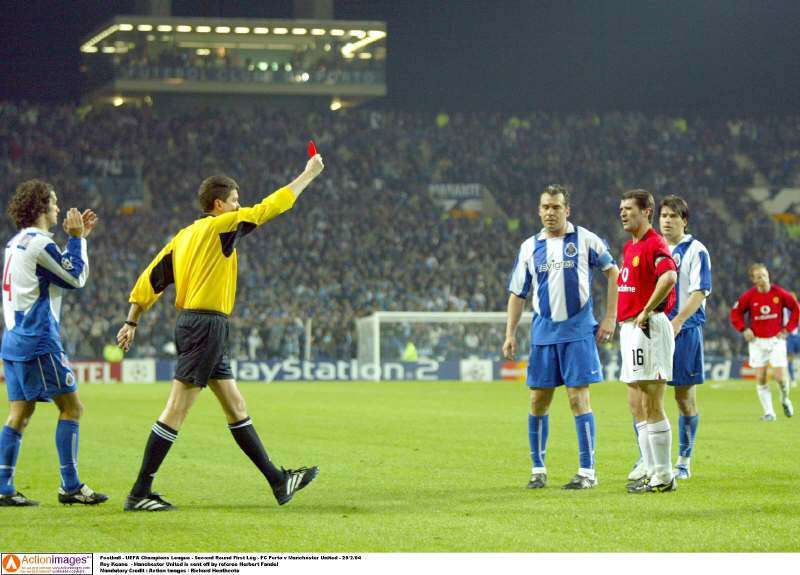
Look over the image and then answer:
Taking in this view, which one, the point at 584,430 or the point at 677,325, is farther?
the point at 677,325

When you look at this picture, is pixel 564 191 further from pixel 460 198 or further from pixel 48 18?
pixel 48 18

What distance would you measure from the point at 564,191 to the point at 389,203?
4146cm

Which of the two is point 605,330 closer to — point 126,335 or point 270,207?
point 270,207

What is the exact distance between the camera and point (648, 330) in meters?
9.59

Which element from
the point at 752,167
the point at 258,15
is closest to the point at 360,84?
the point at 258,15

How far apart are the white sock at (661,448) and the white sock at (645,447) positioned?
0.35ft

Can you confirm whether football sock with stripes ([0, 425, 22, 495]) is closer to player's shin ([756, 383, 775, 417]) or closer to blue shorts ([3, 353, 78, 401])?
blue shorts ([3, 353, 78, 401])

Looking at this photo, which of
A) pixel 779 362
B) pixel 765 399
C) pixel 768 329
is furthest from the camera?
pixel 768 329

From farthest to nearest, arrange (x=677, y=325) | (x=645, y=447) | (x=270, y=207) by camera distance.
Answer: (x=677, y=325), (x=645, y=447), (x=270, y=207)

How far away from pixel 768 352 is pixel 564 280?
37.6ft

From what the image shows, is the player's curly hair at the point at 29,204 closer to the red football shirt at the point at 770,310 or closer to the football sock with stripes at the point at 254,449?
the football sock with stripes at the point at 254,449

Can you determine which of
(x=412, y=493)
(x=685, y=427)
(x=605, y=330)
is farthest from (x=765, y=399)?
(x=412, y=493)

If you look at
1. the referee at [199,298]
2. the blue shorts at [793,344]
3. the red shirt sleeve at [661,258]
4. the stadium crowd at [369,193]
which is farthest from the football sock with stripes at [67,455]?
the stadium crowd at [369,193]

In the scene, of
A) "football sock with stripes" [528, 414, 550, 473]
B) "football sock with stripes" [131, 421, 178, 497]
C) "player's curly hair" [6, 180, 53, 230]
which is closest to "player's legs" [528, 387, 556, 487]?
"football sock with stripes" [528, 414, 550, 473]
